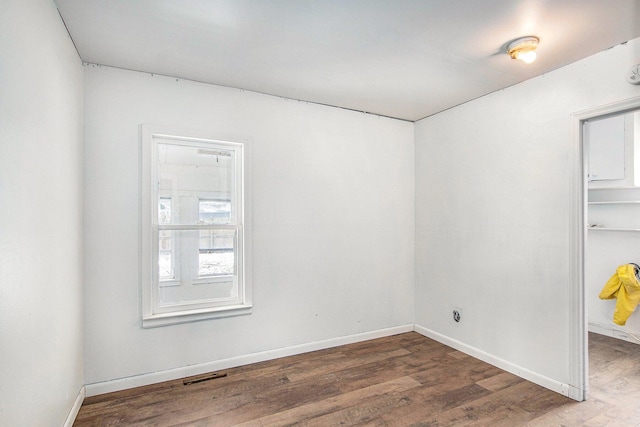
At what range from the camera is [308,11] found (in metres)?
1.95

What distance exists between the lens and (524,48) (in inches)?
88.7

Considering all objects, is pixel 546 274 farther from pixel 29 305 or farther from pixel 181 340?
pixel 29 305

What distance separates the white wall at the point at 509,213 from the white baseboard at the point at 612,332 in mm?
1764

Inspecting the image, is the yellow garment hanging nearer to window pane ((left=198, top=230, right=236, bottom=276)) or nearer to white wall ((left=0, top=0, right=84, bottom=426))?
window pane ((left=198, top=230, right=236, bottom=276))

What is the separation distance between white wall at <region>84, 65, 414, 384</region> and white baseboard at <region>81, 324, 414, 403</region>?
0.15 ft

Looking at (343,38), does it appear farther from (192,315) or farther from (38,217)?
(192,315)

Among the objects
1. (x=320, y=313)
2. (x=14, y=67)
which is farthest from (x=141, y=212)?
(x=320, y=313)

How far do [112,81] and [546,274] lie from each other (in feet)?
12.3

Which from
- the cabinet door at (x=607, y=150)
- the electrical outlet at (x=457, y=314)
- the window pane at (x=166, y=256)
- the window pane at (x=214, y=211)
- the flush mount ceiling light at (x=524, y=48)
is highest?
the flush mount ceiling light at (x=524, y=48)

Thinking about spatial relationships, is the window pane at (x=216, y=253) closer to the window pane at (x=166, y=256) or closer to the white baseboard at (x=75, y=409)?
the window pane at (x=166, y=256)

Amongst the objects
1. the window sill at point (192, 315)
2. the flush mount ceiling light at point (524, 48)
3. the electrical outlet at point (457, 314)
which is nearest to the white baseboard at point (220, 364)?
the window sill at point (192, 315)

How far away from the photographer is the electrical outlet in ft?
11.5

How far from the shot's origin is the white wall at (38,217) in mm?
1356

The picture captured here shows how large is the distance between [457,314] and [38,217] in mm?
3492
